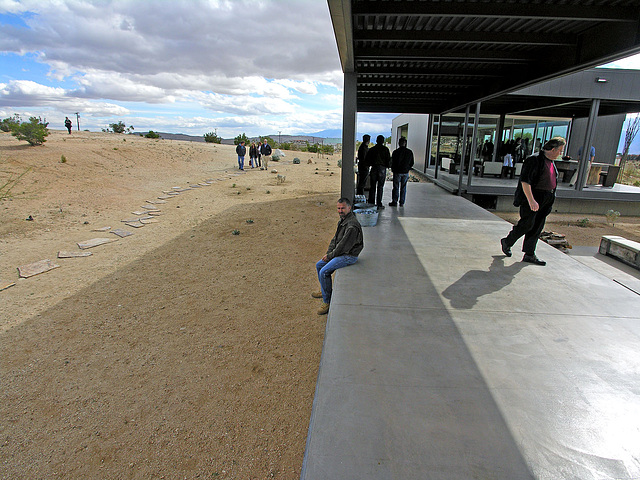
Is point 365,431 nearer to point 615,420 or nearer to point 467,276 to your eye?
point 615,420

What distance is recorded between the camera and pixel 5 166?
11.6 metres

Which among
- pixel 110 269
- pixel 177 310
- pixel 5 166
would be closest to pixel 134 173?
pixel 5 166

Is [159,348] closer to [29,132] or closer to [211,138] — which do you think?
[29,132]

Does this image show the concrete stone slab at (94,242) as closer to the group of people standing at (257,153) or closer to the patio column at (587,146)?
the group of people standing at (257,153)

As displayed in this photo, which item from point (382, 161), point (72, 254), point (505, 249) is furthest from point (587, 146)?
point (72, 254)

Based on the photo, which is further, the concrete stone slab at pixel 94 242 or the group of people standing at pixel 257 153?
the group of people standing at pixel 257 153

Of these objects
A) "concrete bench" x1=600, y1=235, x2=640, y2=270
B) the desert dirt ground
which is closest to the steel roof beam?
"concrete bench" x1=600, y1=235, x2=640, y2=270

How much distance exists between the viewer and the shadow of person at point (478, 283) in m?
3.38

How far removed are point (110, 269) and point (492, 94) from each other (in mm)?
8725

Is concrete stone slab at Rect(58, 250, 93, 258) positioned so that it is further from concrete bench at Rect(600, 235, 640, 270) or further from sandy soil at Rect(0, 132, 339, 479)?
concrete bench at Rect(600, 235, 640, 270)

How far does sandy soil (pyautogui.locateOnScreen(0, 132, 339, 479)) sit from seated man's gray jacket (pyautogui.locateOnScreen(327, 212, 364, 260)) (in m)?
0.89

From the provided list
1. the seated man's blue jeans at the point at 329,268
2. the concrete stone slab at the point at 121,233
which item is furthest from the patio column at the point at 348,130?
the concrete stone slab at the point at 121,233

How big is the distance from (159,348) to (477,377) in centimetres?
311

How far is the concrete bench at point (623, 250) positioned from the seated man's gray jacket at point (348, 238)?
434 cm
